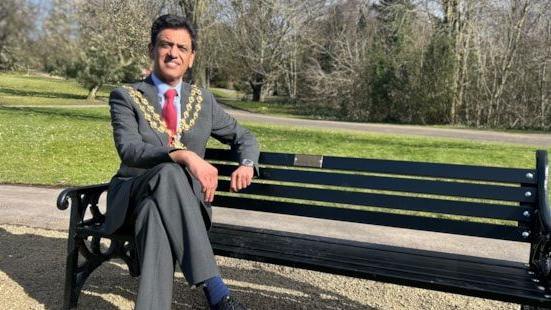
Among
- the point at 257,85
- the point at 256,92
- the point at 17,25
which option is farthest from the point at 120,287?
the point at 256,92

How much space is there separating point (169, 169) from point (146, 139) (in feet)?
1.66

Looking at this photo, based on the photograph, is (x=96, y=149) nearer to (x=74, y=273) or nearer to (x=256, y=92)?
(x=74, y=273)

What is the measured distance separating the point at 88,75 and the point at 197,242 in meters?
24.5

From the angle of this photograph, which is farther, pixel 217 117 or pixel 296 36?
pixel 296 36

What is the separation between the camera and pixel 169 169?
2695mm

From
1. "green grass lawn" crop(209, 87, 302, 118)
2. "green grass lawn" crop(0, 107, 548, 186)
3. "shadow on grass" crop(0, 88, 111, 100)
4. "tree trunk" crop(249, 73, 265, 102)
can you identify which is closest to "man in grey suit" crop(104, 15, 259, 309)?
"green grass lawn" crop(0, 107, 548, 186)

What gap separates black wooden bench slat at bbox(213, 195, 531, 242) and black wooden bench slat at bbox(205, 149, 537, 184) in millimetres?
251

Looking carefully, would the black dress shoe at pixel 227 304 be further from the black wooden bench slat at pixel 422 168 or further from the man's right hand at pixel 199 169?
the black wooden bench slat at pixel 422 168

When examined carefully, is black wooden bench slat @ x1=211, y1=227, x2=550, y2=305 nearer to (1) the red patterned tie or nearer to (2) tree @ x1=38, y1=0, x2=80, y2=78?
(1) the red patterned tie

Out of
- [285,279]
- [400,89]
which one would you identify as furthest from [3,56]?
[400,89]

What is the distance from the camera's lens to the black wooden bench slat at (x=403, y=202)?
3.10m

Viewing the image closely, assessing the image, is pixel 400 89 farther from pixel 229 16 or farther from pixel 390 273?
pixel 390 273

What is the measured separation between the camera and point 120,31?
17953 millimetres

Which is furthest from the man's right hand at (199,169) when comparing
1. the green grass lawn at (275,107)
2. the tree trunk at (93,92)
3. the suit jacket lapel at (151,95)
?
the tree trunk at (93,92)
